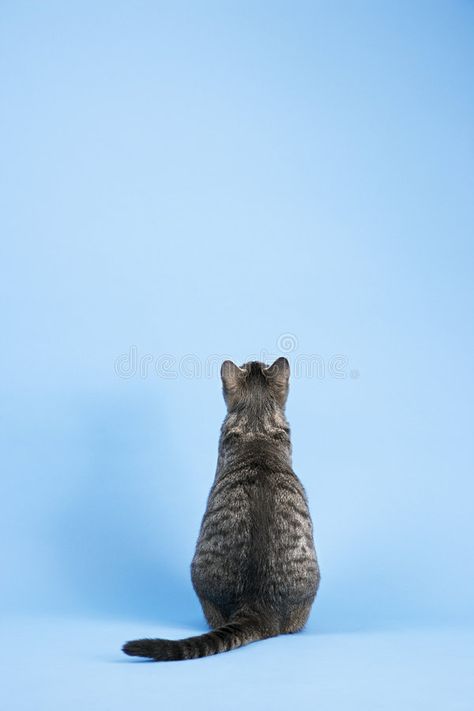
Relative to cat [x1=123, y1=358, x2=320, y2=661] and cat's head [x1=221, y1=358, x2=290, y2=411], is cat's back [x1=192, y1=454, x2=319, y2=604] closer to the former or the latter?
cat [x1=123, y1=358, x2=320, y2=661]

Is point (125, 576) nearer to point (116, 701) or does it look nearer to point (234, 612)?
point (234, 612)

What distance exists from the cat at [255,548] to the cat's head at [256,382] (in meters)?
0.26

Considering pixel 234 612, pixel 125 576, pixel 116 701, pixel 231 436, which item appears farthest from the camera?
pixel 125 576

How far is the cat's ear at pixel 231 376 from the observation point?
5.35 m

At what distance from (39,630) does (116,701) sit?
4.85 feet

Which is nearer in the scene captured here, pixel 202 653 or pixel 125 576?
pixel 202 653

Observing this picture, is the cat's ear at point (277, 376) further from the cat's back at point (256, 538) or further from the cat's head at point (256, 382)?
the cat's back at point (256, 538)

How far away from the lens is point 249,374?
542cm

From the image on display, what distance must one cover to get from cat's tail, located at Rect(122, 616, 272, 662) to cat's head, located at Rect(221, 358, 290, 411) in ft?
4.34

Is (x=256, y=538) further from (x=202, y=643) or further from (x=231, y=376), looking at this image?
(x=231, y=376)

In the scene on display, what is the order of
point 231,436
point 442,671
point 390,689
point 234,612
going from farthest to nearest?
point 231,436, point 234,612, point 442,671, point 390,689

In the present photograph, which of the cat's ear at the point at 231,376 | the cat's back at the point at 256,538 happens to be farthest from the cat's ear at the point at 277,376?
the cat's back at the point at 256,538

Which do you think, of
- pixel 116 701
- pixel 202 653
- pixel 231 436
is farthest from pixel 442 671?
pixel 231 436

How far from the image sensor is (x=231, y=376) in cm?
537
